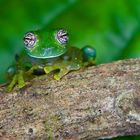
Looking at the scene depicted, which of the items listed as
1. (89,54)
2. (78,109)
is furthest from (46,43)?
(78,109)

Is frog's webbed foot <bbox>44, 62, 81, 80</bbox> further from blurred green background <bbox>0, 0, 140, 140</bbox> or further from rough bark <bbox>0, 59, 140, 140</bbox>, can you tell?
blurred green background <bbox>0, 0, 140, 140</bbox>

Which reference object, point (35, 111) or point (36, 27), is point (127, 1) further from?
point (35, 111)

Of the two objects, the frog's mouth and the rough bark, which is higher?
the frog's mouth

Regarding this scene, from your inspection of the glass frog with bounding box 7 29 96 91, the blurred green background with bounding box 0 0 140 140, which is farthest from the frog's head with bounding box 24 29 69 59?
the blurred green background with bounding box 0 0 140 140

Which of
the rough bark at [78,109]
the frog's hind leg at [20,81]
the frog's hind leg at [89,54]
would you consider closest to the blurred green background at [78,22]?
the frog's hind leg at [89,54]

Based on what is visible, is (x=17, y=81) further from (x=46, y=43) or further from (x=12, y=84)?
(x=46, y=43)

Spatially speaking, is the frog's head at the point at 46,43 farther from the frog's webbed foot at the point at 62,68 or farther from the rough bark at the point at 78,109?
the rough bark at the point at 78,109
